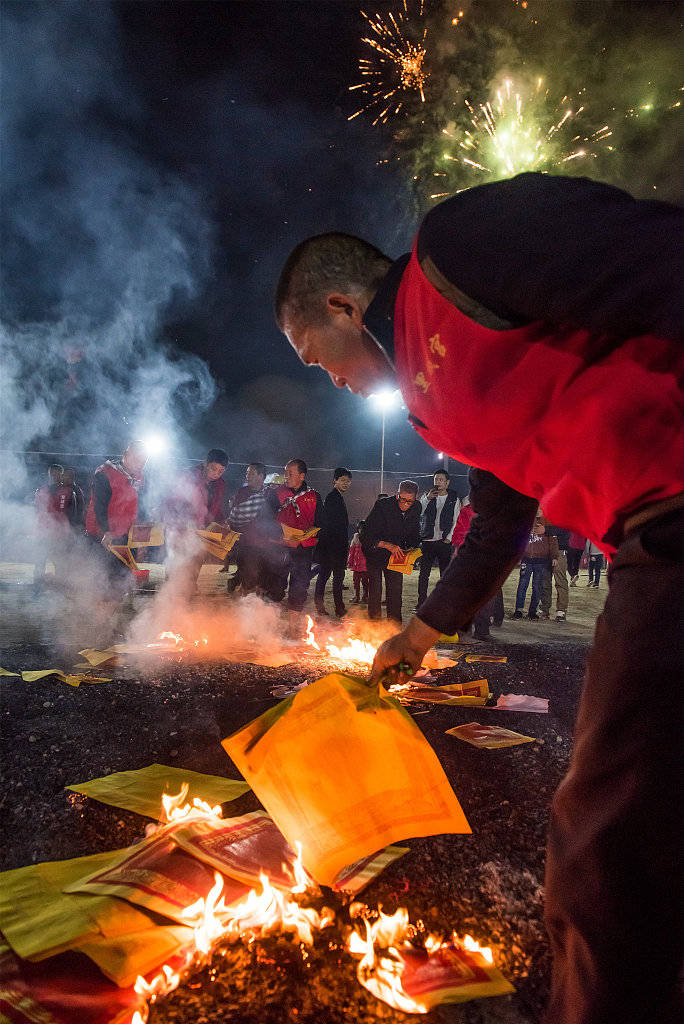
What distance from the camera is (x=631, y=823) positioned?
91 cm

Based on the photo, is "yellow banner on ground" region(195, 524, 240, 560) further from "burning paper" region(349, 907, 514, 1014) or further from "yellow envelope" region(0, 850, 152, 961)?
"burning paper" region(349, 907, 514, 1014)

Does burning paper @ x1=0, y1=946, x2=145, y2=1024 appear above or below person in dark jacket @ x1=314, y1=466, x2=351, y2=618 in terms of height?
below

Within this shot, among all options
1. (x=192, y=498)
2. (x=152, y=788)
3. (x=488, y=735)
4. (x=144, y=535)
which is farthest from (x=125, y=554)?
(x=488, y=735)

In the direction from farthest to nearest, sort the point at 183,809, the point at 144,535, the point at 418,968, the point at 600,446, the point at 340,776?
the point at 144,535, the point at 183,809, the point at 340,776, the point at 418,968, the point at 600,446

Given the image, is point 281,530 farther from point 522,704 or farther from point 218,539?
point 522,704

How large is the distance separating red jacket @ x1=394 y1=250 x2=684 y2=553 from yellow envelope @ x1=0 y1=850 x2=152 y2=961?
1.77m

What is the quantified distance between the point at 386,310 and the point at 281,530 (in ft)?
21.8

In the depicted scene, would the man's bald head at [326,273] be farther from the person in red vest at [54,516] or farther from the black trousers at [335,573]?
the person in red vest at [54,516]

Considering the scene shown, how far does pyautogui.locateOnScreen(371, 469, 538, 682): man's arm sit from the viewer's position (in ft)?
5.74

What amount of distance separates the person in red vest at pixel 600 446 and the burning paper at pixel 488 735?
2.32 m

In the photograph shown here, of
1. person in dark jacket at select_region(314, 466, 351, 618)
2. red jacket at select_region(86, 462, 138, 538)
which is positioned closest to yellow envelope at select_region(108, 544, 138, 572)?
red jacket at select_region(86, 462, 138, 538)

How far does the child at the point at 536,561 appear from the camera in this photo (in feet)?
27.8

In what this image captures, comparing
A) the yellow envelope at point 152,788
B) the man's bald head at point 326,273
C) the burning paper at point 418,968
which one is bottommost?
the yellow envelope at point 152,788

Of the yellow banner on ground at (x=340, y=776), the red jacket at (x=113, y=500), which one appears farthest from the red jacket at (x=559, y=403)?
the red jacket at (x=113, y=500)
